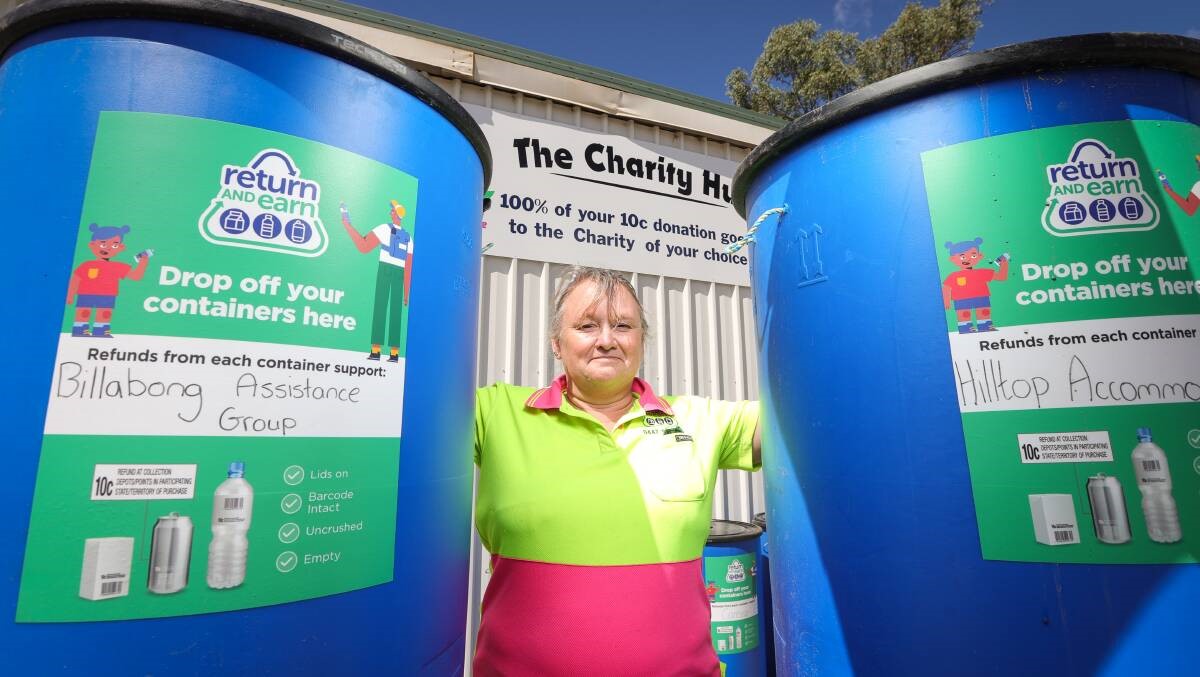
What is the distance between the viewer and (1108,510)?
884 mm

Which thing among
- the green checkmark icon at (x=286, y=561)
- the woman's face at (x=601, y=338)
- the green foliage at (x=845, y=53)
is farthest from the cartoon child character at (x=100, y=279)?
the green foliage at (x=845, y=53)

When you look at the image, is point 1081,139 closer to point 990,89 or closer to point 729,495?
point 990,89

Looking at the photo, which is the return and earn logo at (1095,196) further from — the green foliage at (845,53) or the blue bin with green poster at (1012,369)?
the green foliage at (845,53)

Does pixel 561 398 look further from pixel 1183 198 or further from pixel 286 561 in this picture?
pixel 1183 198

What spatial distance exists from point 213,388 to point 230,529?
20 centimetres

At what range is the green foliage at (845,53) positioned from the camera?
14.9m

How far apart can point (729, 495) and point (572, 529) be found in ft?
8.94

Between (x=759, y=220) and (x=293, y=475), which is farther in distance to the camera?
(x=759, y=220)

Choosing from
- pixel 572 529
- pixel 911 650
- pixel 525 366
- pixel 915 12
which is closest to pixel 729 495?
pixel 525 366

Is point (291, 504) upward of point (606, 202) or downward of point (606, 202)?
downward

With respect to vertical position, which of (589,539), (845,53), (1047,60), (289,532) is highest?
(845,53)

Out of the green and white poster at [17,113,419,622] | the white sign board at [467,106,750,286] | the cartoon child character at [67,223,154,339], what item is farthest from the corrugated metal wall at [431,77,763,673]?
the cartoon child character at [67,223,154,339]

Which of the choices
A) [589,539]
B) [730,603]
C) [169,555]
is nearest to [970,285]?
[589,539]

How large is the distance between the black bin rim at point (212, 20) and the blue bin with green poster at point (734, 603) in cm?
238
